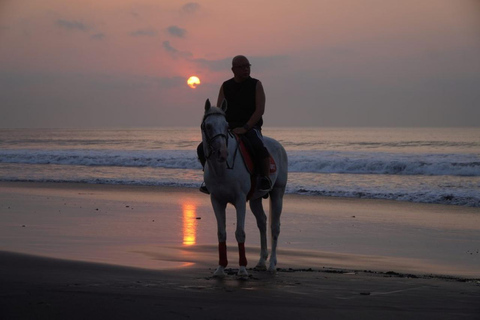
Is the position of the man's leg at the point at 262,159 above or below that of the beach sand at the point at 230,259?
above

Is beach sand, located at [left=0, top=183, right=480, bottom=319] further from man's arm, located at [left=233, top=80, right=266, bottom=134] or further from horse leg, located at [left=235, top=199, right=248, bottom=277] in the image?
man's arm, located at [left=233, top=80, right=266, bottom=134]

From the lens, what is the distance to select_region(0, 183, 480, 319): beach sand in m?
5.21

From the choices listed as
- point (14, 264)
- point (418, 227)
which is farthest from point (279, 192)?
point (418, 227)

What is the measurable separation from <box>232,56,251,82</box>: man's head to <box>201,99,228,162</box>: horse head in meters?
1.12

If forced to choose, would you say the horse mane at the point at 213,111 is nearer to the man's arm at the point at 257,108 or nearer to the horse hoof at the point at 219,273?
the man's arm at the point at 257,108

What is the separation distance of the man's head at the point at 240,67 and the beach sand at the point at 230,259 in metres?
2.37

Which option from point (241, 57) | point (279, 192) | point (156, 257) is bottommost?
point (156, 257)

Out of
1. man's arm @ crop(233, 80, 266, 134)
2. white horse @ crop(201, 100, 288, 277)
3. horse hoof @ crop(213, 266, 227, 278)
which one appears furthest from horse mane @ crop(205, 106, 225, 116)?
horse hoof @ crop(213, 266, 227, 278)

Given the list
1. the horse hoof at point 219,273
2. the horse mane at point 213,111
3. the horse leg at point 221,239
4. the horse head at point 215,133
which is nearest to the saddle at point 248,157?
the horse leg at point 221,239

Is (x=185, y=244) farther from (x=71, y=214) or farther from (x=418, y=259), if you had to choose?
(x=71, y=214)

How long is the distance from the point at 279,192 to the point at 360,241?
106 inches

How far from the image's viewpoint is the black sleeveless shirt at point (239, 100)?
776 centimetres

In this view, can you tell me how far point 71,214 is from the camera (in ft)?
44.1

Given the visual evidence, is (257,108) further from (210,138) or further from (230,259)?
(230,259)
